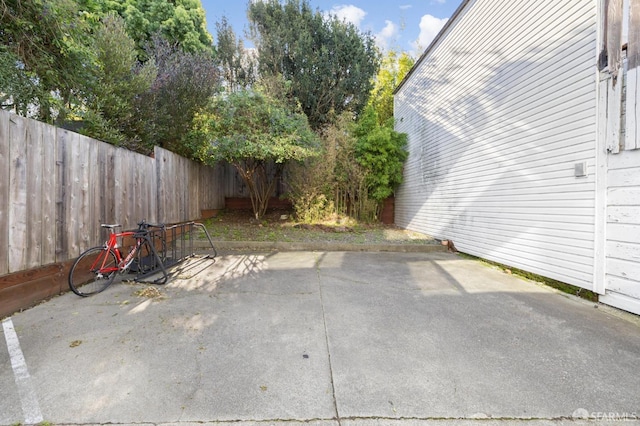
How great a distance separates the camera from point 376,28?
1136 centimetres

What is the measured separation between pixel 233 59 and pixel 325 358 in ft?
38.7

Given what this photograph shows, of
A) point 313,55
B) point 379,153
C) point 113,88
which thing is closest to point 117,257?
point 113,88

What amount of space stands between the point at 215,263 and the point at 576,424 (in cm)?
460

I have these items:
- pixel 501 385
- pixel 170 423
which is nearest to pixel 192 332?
pixel 170 423

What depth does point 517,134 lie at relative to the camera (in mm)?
4465

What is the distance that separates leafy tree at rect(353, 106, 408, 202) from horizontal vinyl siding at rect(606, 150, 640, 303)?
5.61 meters

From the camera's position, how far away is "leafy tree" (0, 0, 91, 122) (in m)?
3.22

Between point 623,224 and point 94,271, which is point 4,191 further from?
point 623,224

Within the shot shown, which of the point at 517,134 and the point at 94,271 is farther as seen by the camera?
the point at 517,134

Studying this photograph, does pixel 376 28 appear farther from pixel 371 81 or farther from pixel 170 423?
pixel 170 423

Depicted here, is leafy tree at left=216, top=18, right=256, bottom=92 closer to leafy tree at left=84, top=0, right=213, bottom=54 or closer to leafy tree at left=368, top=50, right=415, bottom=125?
leafy tree at left=84, top=0, right=213, bottom=54

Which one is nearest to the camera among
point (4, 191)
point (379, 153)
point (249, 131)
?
point (4, 191)

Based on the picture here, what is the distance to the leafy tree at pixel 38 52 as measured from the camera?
322cm

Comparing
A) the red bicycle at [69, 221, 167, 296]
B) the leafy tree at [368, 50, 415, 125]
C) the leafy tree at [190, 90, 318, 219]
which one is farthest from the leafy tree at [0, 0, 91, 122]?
the leafy tree at [368, 50, 415, 125]
